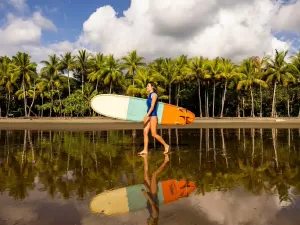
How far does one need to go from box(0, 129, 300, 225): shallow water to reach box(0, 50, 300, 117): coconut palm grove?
31.9 metres

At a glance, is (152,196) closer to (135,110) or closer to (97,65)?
(135,110)

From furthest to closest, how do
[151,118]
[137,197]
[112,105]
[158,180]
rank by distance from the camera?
1. [112,105]
2. [151,118]
3. [158,180]
4. [137,197]

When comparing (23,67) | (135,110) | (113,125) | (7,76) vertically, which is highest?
(23,67)

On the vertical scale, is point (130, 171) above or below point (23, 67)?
below

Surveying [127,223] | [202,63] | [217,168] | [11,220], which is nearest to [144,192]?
[127,223]

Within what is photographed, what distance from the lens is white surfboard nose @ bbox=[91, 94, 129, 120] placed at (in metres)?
11.9

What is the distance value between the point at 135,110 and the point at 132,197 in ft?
25.0

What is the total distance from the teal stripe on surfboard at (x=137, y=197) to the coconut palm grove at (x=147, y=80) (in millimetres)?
34541

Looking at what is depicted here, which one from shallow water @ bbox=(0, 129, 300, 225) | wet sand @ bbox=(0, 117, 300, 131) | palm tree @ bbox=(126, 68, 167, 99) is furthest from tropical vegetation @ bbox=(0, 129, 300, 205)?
palm tree @ bbox=(126, 68, 167, 99)

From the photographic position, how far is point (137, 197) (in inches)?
170

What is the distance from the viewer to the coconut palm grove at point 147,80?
41062 millimetres

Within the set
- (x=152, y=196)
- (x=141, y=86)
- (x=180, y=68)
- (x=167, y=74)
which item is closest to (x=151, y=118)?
(x=152, y=196)

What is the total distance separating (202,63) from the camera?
41.2 m

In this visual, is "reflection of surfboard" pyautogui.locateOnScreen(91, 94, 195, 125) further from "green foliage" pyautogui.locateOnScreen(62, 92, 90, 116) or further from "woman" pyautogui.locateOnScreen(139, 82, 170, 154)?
"green foliage" pyautogui.locateOnScreen(62, 92, 90, 116)
